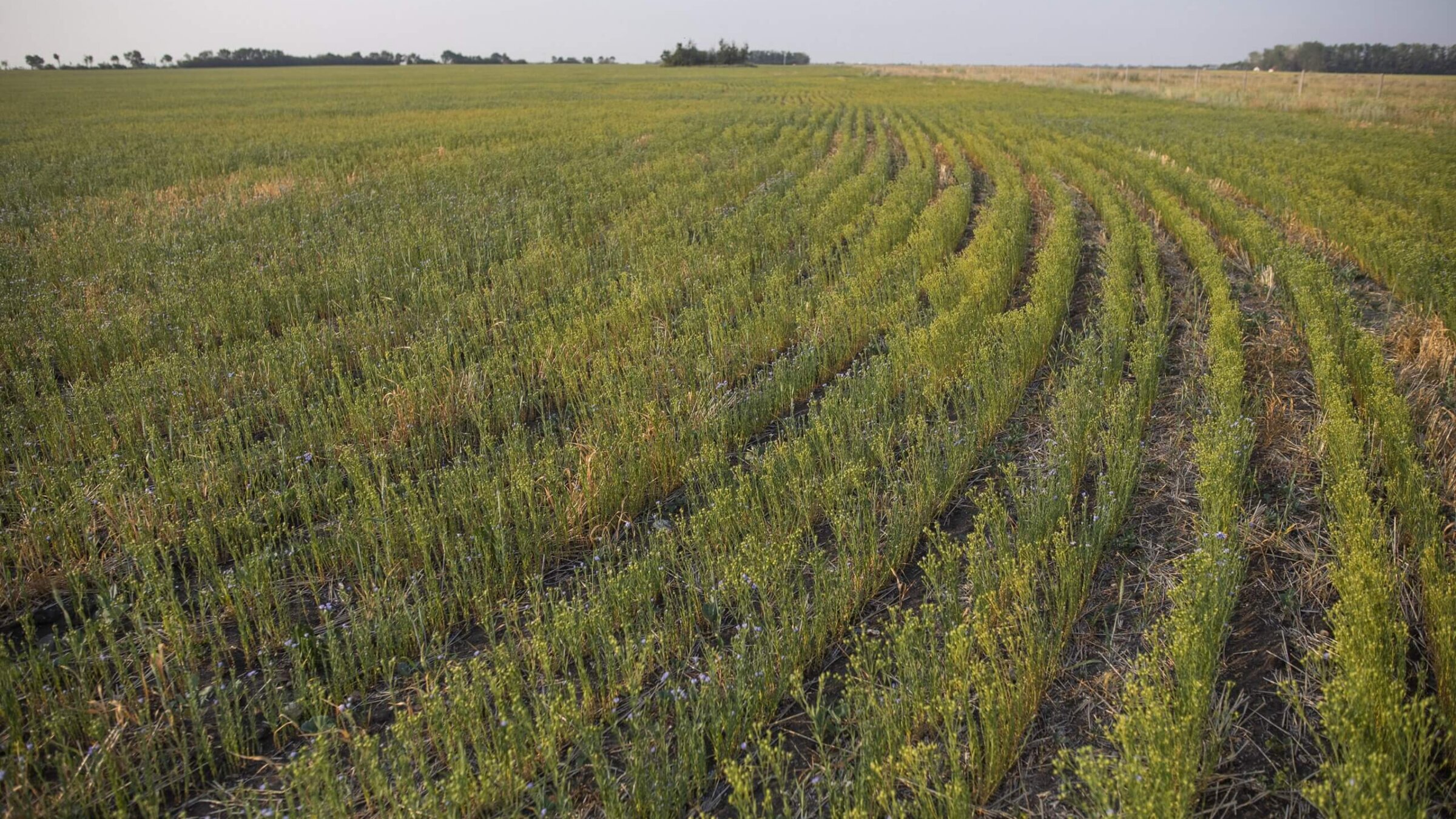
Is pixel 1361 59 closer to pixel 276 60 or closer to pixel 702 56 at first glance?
pixel 702 56

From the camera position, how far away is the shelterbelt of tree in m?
2.81

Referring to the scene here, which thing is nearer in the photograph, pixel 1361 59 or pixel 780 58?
pixel 1361 59

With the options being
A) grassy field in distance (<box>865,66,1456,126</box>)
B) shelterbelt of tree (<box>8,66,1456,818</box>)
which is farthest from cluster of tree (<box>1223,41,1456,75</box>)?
shelterbelt of tree (<box>8,66,1456,818</box>)

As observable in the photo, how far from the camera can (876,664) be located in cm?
294

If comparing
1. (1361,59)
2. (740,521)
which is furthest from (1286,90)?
(1361,59)

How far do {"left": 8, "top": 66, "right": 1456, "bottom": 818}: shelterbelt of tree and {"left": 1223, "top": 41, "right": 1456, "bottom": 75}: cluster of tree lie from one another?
308 ft

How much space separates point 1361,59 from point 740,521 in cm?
11944

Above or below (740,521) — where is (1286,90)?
above

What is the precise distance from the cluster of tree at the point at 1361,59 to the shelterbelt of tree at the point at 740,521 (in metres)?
94.0

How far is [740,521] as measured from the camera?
4148 mm

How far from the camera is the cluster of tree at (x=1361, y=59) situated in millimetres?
82625

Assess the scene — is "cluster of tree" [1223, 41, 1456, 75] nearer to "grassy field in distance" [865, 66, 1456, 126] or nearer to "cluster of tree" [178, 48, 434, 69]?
"grassy field in distance" [865, 66, 1456, 126]

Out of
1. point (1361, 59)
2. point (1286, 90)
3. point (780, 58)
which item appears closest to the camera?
point (1286, 90)

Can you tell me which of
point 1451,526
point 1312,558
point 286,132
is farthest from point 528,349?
point 286,132
